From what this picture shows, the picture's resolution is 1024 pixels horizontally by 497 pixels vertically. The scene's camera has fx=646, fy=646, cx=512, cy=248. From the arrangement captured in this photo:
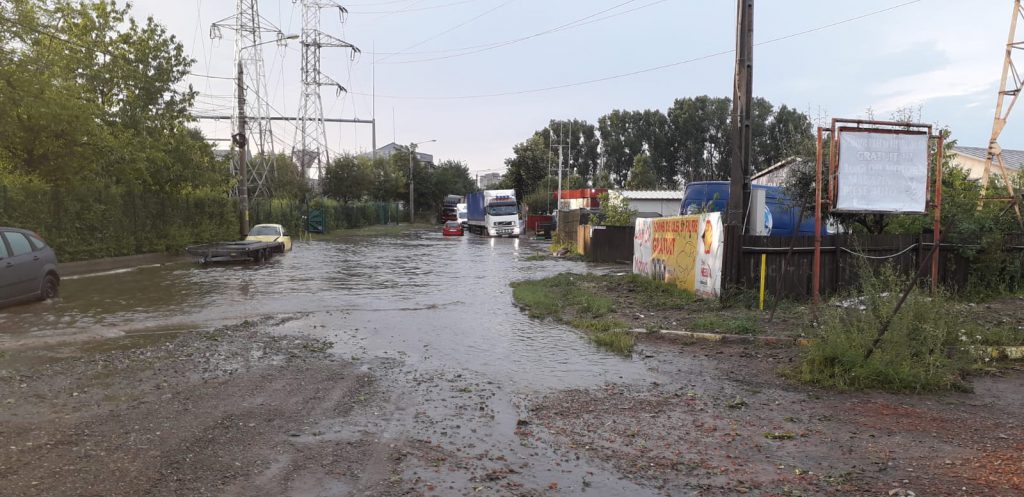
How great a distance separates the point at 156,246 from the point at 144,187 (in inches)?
115

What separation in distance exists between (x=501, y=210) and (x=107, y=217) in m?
28.1

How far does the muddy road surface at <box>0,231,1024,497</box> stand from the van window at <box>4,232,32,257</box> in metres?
1.98

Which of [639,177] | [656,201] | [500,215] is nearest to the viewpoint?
[500,215]

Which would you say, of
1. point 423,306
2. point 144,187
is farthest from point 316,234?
point 423,306

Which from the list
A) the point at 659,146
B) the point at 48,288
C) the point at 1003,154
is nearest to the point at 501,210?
the point at 1003,154

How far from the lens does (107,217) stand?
22.1m

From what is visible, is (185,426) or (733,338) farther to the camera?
(733,338)

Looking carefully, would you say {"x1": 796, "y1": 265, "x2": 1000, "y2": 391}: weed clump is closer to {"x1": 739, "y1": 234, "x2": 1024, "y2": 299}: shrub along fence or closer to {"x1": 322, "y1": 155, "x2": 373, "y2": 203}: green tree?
{"x1": 739, "y1": 234, "x2": 1024, "y2": 299}: shrub along fence

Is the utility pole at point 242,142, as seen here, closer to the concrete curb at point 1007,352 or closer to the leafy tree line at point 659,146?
the concrete curb at point 1007,352

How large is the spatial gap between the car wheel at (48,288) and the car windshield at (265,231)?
14.4 meters

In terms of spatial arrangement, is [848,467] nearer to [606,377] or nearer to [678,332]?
[606,377]

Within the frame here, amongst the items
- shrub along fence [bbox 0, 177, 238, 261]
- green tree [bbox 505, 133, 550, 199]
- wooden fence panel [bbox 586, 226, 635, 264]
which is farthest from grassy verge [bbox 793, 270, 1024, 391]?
green tree [bbox 505, 133, 550, 199]

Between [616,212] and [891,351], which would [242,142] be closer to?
[616,212]

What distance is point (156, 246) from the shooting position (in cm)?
2511
